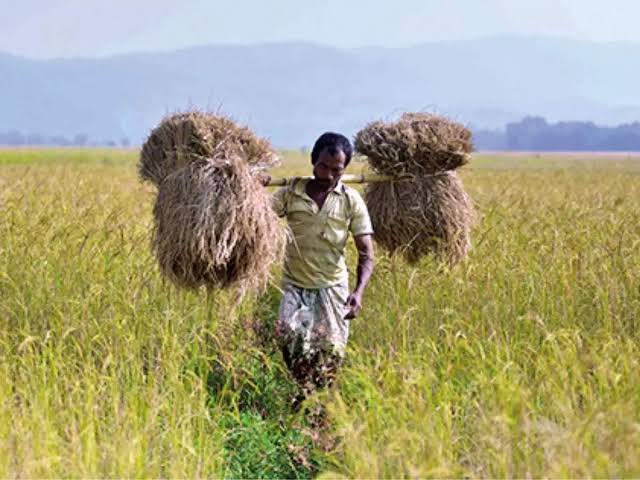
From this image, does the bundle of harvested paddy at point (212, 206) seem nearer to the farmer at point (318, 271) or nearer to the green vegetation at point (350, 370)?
the farmer at point (318, 271)

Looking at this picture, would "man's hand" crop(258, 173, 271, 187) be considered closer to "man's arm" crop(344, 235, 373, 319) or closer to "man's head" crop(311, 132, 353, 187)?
"man's head" crop(311, 132, 353, 187)

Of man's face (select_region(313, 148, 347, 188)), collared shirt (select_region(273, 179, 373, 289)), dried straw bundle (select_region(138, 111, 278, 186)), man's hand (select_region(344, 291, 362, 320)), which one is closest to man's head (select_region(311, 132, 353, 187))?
man's face (select_region(313, 148, 347, 188))

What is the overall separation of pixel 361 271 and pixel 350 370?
0.91 m

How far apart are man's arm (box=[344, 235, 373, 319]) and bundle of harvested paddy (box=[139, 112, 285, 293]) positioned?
0.43m

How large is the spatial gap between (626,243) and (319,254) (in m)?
2.94

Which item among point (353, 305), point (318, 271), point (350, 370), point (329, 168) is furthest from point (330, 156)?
point (350, 370)

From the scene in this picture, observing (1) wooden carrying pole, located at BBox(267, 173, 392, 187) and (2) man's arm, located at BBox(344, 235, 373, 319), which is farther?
(1) wooden carrying pole, located at BBox(267, 173, 392, 187)

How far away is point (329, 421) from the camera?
4.83 metres

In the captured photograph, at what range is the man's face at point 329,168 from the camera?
16.9ft

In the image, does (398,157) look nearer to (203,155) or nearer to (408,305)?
(408,305)

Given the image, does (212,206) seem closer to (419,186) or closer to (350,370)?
(350,370)

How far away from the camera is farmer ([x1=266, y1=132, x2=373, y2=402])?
525 centimetres

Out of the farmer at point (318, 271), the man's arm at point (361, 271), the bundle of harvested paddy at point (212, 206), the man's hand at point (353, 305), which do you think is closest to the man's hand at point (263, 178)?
the bundle of harvested paddy at point (212, 206)

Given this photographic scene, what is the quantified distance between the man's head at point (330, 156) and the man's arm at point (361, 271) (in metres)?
0.37
